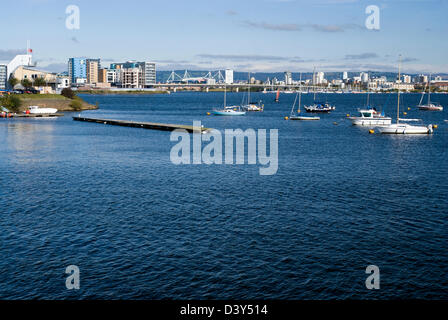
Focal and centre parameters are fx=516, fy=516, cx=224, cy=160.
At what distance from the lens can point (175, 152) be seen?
61.9m

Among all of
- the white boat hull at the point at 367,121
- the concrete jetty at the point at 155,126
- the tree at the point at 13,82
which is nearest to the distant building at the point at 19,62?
the tree at the point at 13,82

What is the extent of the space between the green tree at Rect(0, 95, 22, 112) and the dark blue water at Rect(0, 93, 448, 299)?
72924 millimetres

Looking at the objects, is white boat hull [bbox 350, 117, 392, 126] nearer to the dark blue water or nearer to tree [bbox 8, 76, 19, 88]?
the dark blue water

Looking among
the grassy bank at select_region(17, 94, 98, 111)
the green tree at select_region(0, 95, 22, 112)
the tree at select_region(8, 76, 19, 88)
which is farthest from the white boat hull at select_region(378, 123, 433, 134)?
the tree at select_region(8, 76, 19, 88)

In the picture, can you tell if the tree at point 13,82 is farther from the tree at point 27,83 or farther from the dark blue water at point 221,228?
the dark blue water at point 221,228

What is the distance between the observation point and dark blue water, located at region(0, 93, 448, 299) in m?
22.4

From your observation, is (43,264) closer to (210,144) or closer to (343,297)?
(343,297)

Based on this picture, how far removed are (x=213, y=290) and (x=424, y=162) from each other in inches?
1647

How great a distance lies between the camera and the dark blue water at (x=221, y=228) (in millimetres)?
22359

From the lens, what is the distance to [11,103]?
12369 centimetres

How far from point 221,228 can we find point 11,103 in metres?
108

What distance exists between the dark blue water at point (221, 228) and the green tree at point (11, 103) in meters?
72.9

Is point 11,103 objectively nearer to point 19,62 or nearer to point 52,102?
point 52,102

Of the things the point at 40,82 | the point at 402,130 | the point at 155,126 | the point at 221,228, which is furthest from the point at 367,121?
the point at 40,82
